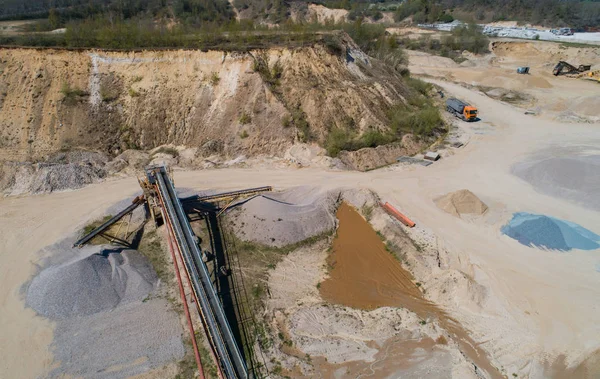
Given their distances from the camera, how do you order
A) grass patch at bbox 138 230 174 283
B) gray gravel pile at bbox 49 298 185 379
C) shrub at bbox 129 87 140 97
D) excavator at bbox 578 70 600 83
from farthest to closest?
excavator at bbox 578 70 600 83 < shrub at bbox 129 87 140 97 < grass patch at bbox 138 230 174 283 < gray gravel pile at bbox 49 298 185 379

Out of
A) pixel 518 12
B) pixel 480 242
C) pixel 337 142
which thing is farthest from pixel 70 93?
A: pixel 518 12

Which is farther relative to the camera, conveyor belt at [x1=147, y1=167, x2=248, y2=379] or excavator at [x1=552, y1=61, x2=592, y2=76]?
excavator at [x1=552, y1=61, x2=592, y2=76]

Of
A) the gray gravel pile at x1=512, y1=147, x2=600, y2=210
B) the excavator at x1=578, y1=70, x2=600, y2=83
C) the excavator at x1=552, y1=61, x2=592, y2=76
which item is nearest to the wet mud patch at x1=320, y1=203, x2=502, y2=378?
the gray gravel pile at x1=512, y1=147, x2=600, y2=210

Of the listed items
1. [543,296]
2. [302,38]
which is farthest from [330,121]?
[543,296]

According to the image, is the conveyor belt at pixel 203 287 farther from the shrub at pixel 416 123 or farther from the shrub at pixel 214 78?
the shrub at pixel 416 123

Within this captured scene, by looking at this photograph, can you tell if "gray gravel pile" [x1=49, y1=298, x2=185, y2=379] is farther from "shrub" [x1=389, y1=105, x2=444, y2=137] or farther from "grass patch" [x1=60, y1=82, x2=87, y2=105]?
"shrub" [x1=389, y1=105, x2=444, y2=137]

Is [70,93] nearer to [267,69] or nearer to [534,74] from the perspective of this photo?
[267,69]

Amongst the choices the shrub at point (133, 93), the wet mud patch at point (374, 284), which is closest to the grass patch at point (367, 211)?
the wet mud patch at point (374, 284)
